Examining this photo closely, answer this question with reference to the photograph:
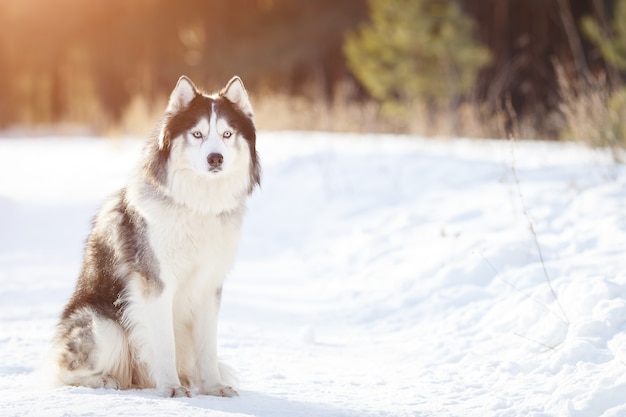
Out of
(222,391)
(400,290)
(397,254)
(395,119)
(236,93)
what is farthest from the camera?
(395,119)

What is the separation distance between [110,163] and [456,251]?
29.8ft

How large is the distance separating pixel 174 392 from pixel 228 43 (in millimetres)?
26775

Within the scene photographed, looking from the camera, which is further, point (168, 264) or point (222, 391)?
point (222, 391)

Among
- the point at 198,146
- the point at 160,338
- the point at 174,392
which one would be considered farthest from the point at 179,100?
the point at 174,392

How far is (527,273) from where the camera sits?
17.7 ft

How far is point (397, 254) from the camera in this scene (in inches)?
276

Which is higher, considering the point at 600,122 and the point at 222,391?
the point at 600,122

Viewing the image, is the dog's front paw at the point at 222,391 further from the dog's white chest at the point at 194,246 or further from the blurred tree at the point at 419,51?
the blurred tree at the point at 419,51

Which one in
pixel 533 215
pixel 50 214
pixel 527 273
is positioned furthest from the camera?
pixel 50 214

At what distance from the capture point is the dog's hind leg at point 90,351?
3900mm

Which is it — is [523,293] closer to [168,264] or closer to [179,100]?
[168,264]

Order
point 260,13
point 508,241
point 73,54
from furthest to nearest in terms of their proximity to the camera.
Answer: point 73,54
point 260,13
point 508,241

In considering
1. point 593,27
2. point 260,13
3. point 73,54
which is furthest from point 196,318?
point 73,54

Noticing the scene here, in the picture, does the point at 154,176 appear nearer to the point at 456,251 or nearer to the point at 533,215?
the point at 456,251
